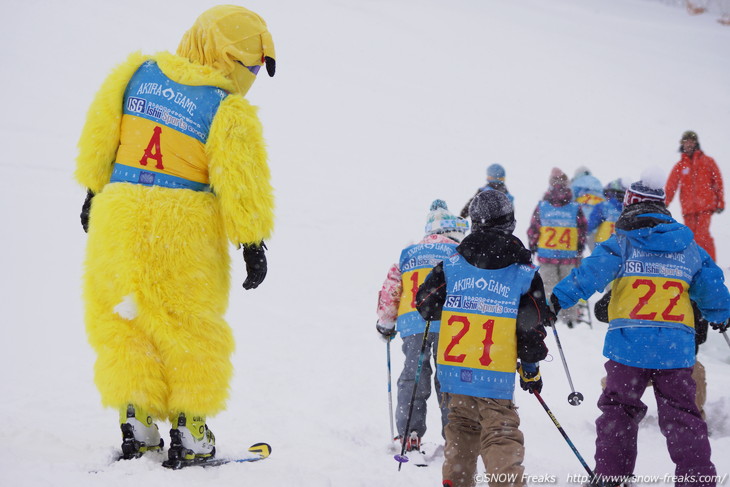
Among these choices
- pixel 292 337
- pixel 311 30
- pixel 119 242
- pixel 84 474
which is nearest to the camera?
pixel 84 474

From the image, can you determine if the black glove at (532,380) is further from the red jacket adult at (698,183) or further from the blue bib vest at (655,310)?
the red jacket adult at (698,183)

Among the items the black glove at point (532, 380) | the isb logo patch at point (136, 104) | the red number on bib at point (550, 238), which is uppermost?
the isb logo patch at point (136, 104)

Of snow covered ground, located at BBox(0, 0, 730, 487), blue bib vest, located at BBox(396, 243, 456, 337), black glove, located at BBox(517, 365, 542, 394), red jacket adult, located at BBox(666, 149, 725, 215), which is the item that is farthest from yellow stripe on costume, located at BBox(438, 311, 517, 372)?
red jacket adult, located at BBox(666, 149, 725, 215)

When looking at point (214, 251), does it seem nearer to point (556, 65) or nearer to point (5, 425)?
point (5, 425)

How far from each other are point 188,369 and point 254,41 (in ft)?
6.27

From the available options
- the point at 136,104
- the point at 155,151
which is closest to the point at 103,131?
the point at 136,104

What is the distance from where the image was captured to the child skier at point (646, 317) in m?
3.93

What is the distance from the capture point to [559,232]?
347 inches

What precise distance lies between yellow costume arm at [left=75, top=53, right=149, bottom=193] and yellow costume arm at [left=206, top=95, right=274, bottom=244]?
1.97 feet

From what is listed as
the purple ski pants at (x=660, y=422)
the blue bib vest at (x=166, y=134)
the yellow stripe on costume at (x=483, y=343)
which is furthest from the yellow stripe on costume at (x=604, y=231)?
the blue bib vest at (x=166, y=134)

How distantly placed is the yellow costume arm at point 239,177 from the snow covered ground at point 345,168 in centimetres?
129

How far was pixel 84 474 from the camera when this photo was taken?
10.4 ft

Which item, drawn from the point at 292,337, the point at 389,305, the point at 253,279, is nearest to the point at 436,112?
the point at 292,337

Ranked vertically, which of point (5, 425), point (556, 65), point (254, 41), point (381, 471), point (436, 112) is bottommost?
point (381, 471)
